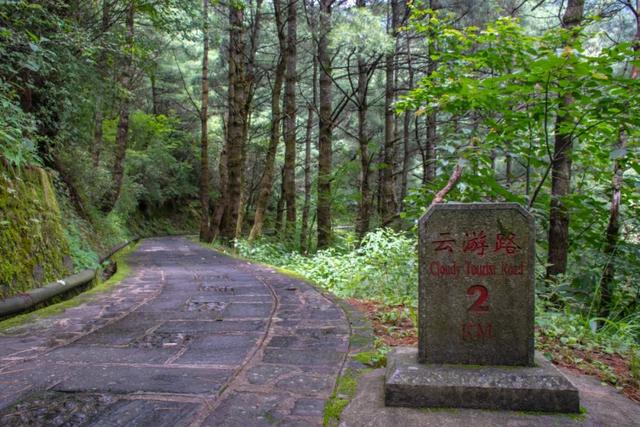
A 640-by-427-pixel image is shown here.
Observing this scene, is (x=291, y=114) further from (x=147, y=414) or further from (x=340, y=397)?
(x=147, y=414)

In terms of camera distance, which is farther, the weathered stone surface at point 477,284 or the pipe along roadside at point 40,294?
the pipe along roadside at point 40,294

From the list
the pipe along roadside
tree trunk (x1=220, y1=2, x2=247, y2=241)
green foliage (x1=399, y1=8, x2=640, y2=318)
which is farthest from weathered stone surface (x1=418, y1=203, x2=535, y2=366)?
tree trunk (x1=220, y1=2, x2=247, y2=241)

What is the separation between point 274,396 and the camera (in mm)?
2742

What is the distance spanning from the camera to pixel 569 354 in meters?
3.70

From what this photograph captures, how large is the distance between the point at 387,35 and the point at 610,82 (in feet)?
23.6

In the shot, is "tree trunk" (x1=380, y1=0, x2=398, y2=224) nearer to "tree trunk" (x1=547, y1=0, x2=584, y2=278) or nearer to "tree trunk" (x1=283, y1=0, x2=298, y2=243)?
"tree trunk" (x1=283, y1=0, x2=298, y2=243)

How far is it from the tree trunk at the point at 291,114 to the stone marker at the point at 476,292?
1043cm

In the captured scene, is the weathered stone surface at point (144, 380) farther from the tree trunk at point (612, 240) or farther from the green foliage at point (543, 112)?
the tree trunk at point (612, 240)

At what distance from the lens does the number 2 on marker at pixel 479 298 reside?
9.49 ft

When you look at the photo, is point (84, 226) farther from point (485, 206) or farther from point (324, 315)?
point (485, 206)

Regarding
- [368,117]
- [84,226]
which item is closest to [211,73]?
[368,117]

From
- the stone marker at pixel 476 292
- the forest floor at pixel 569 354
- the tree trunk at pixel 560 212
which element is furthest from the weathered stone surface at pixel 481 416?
the tree trunk at pixel 560 212

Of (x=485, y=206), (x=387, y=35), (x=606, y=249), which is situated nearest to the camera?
(x=485, y=206)

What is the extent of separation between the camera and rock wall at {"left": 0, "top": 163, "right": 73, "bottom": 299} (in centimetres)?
484
